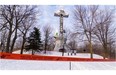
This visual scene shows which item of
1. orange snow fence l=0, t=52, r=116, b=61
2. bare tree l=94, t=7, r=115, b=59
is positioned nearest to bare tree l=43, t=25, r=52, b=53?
orange snow fence l=0, t=52, r=116, b=61

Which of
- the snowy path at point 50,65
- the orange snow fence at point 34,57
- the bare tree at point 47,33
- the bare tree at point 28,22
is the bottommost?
the snowy path at point 50,65


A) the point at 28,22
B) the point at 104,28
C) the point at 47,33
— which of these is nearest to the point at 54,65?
the point at 47,33

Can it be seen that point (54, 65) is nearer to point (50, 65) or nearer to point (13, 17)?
point (50, 65)

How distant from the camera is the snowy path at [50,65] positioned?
4391 mm

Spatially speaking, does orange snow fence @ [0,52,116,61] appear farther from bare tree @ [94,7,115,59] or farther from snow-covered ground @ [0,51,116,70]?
bare tree @ [94,7,115,59]

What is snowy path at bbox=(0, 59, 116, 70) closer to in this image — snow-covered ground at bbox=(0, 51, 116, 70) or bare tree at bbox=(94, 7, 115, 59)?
snow-covered ground at bbox=(0, 51, 116, 70)

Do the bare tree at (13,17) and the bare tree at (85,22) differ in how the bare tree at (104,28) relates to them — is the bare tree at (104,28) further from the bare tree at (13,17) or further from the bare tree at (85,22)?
the bare tree at (13,17)

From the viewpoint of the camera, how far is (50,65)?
4453 millimetres

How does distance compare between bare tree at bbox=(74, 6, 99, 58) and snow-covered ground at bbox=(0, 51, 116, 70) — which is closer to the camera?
snow-covered ground at bbox=(0, 51, 116, 70)

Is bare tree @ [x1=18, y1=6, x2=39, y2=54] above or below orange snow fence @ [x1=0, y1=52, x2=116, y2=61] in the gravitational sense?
above

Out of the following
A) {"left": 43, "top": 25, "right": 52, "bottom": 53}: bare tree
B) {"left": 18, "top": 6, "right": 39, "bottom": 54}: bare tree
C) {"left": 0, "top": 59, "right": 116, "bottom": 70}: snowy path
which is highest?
{"left": 18, "top": 6, "right": 39, "bottom": 54}: bare tree

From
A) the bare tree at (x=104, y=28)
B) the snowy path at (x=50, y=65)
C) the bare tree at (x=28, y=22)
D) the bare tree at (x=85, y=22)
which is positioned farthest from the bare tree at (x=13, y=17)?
the bare tree at (x=104, y=28)

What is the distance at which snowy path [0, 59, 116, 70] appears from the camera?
173 inches
